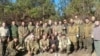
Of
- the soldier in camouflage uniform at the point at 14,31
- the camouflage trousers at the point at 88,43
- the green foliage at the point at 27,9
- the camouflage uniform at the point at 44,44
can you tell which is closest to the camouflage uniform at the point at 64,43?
the camouflage uniform at the point at 44,44

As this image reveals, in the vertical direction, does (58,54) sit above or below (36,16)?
below

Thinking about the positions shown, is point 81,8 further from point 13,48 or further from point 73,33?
point 13,48

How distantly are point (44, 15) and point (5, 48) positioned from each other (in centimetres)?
891

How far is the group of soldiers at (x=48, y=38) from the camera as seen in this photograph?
2194cm

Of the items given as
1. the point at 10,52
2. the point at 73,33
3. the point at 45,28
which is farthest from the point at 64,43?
the point at 10,52

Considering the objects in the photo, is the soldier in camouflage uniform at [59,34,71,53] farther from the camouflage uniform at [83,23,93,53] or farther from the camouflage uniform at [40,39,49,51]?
the camouflage uniform at [83,23,93,53]

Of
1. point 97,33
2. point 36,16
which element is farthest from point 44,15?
point 97,33

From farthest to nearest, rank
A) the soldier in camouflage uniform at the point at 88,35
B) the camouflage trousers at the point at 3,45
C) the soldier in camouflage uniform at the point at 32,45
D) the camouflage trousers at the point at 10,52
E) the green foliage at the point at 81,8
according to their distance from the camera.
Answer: the green foliage at the point at 81,8 < the soldier in camouflage uniform at the point at 32,45 < the camouflage trousers at the point at 10,52 < the camouflage trousers at the point at 3,45 < the soldier in camouflage uniform at the point at 88,35

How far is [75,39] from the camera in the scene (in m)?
22.0

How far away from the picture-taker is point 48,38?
73.0 feet

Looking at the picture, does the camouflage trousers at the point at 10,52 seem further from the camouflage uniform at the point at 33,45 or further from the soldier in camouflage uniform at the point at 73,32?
the soldier in camouflage uniform at the point at 73,32

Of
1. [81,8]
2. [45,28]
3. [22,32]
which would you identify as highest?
[81,8]

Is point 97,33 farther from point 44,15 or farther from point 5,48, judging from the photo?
point 44,15

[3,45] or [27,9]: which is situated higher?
[27,9]
